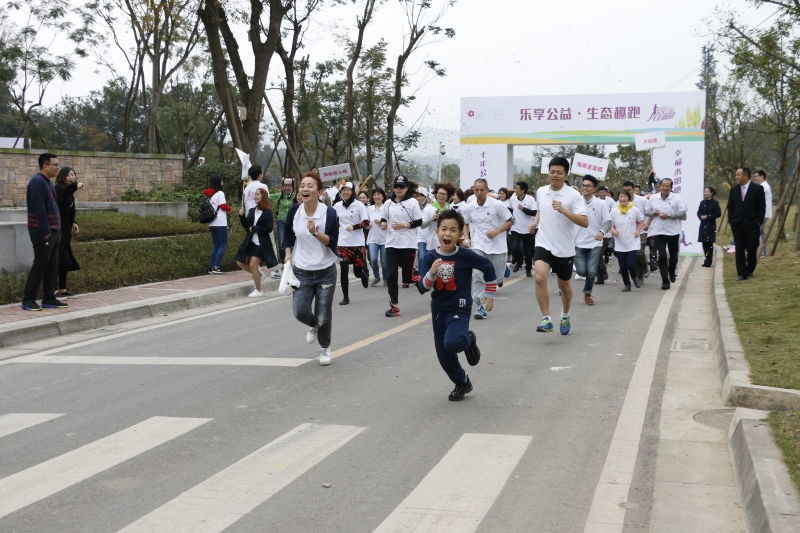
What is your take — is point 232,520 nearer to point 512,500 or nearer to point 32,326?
point 512,500

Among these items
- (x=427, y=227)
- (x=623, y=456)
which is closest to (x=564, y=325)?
(x=427, y=227)

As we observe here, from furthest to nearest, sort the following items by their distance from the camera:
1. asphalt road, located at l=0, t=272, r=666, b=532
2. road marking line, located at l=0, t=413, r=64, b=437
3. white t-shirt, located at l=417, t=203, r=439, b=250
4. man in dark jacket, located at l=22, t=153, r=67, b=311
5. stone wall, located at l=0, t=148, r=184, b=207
→ 1. stone wall, located at l=0, t=148, r=184, b=207
2. white t-shirt, located at l=417, t=203, r=439, b=250
3. man in dark jacket, located at l=22, t=153, r=67, b=311
4. road marking line, located at l=0, t=413, r=64, b=437
5. asphalt road, located at l=0, t=272, r=666, b=532

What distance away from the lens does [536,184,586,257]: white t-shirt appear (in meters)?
10.3

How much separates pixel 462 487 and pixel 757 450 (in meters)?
1.59

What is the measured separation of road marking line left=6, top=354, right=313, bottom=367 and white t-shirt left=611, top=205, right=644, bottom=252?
8.37 m

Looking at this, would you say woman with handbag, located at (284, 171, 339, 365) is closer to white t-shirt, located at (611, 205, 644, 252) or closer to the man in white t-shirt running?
the man in white t-shirt running

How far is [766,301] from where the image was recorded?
12.1 meters

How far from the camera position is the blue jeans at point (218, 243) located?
17.3 metres

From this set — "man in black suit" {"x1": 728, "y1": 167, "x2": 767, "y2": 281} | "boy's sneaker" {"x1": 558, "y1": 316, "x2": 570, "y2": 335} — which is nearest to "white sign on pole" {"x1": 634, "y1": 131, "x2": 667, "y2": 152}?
"man in black suit" {"x1": 728, "y1": 167, "x2": 767, "y2": 281}

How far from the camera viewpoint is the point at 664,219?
1636 cm

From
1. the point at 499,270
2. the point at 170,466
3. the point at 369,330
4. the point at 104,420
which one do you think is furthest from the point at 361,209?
the point at 170,466

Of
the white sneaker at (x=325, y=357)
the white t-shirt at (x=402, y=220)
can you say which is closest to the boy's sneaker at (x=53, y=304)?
the white t-shirt at (x=402, y=220)

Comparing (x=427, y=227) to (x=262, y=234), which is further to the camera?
(x=262, y=234)

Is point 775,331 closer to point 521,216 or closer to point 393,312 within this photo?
point 393,312
